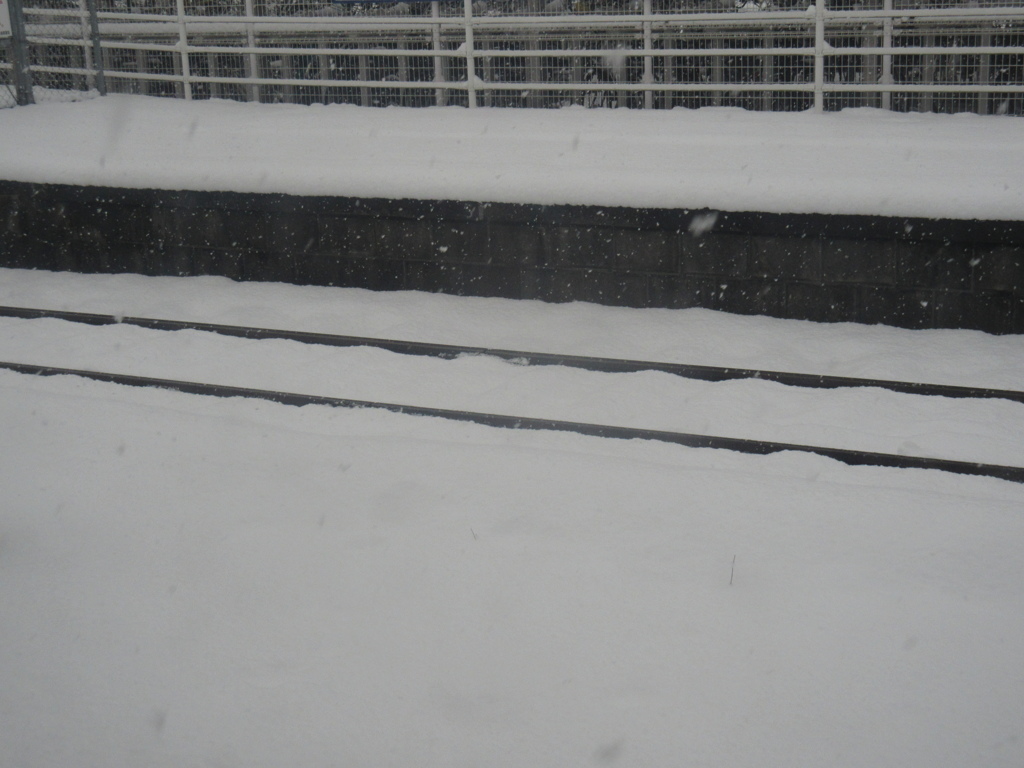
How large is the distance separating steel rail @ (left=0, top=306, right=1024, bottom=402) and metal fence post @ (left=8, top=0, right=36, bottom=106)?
5.29 metres

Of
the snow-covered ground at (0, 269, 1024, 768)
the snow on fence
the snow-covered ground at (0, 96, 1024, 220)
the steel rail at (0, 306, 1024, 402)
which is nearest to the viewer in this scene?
the snow-covered ground at (0, 269, 1024, 768)

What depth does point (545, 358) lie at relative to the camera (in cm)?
711

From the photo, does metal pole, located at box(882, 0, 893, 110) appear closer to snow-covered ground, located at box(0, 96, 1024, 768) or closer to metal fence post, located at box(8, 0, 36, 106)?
snow-covered ground, located at box(0, 96, 1024, 768)

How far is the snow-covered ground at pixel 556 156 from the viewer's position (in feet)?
25.5

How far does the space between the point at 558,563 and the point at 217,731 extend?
4.86ft

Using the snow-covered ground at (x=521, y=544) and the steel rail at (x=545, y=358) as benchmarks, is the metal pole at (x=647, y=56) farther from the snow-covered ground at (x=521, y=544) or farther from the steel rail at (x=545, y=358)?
the steel rail at (x=545, y=358)

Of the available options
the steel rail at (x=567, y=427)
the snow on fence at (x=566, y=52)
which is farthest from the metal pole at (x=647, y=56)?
the steel rail at (x=567, y=427)

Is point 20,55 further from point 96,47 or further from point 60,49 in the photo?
point 60,49

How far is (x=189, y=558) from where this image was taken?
4590mm

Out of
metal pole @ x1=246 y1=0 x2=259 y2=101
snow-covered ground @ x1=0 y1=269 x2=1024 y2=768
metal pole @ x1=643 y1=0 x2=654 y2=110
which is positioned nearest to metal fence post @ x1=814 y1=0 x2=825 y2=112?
metal pole @ x1=643 y1=0 x2=654 y2=110

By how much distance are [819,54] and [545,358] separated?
525 centimetres

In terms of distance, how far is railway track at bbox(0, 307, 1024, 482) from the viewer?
5449mm

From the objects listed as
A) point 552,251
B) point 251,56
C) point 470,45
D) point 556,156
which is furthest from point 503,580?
point 251,56

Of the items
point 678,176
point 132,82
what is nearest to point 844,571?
point 678,176
